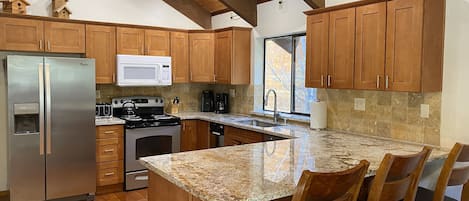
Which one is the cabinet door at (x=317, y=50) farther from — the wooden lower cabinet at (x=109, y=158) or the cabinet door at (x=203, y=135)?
the wooden lower cabinet at (x=109, y=158)

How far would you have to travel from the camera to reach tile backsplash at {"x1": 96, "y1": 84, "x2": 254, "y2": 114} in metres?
5.20

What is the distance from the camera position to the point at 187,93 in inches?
233

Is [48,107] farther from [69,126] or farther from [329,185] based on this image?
[329,185]

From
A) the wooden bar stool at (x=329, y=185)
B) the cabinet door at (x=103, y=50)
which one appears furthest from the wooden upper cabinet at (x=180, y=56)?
the wooden bar stool at (x=329, y=185)

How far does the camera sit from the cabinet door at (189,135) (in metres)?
5.17

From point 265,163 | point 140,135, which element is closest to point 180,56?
point 140,135

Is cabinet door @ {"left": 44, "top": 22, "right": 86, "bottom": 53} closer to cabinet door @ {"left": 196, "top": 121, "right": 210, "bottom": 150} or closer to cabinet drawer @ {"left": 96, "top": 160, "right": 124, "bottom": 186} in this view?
cabinet drawer @ {"left": 96, "top": 160, "right": 124, "bottom": 186}

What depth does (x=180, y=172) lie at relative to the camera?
2156 mm

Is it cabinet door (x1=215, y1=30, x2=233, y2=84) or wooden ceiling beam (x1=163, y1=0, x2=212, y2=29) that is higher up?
wooden ceiling beam (x1=163, y1=0, x2=212, y2=29)

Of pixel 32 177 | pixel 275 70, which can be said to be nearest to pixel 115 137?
pixel 32 177

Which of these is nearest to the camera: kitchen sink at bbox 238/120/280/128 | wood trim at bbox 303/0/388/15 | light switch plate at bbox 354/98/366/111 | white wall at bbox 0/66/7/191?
wood trim at bbox 303/0/388/15

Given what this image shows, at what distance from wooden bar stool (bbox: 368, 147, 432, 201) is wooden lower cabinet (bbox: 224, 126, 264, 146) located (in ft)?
6.38

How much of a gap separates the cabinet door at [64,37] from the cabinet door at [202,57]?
4.99ft

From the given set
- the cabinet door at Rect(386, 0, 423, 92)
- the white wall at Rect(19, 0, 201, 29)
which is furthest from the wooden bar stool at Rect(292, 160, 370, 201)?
the white wall at Rect(19, 0, 201, 29)
